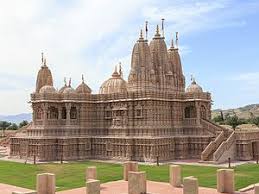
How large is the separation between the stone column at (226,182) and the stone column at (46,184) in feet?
32.1

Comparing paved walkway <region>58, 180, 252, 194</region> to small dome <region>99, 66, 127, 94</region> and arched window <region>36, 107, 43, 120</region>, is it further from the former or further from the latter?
small dome <region>99, 66, 127, 94</region>

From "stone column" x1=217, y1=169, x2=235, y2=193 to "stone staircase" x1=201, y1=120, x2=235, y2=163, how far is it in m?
18.2

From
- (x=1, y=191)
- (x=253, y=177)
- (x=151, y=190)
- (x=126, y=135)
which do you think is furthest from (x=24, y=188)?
(x=126, y=135)

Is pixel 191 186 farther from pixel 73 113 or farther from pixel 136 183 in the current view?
pixel 73 113

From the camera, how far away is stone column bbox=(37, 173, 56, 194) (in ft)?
78.5

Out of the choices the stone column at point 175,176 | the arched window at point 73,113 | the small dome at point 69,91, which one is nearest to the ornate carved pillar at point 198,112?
the arched window at point 73,113

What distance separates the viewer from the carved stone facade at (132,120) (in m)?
46.4

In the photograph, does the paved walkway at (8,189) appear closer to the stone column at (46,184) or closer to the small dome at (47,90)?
the stone column at (46,184)

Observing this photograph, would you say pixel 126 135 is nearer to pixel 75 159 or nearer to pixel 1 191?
pixel 75 159

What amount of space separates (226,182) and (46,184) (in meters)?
10.6

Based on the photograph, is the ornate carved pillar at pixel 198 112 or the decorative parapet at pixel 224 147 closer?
the decorative parapet at pixel 224 147

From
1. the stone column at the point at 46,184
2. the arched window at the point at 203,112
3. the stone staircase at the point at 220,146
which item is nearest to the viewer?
the stone column at the point at 46,184

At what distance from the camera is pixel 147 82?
47.8m

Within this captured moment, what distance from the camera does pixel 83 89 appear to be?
5516cm
